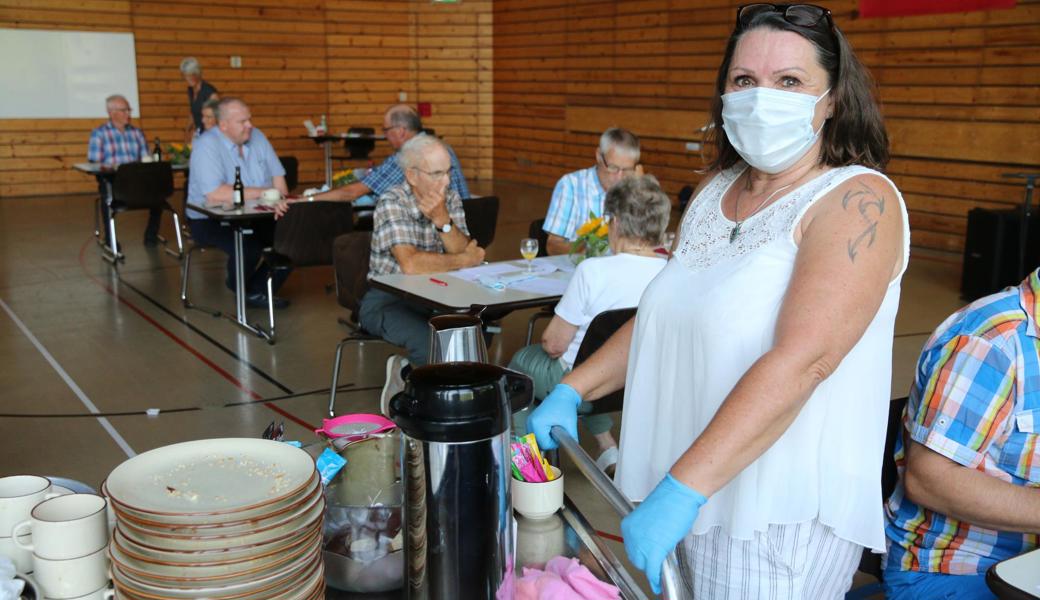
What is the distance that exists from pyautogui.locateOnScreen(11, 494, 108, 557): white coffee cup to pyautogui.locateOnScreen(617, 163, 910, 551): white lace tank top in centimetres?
87

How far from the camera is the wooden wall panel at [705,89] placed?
7961 millimetres

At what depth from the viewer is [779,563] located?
151cm

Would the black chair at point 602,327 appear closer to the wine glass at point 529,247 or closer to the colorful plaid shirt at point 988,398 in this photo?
the wine glass at point 529,247

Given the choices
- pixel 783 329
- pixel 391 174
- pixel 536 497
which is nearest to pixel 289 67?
pixel 391 174

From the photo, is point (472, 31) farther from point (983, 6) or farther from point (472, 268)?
point (472, 268)

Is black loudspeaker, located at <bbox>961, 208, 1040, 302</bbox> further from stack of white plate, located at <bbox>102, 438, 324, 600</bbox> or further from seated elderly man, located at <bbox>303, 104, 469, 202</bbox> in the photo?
stack of white plate, located at <bbox>102, 438, 324, 600</bbox>

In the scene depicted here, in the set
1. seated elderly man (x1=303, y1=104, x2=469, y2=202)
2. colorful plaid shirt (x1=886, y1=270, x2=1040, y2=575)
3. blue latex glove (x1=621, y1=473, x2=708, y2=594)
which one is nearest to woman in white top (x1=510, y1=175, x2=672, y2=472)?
colorful plaid shirt (x1=886, y1=270, x2=1040, y2=575)

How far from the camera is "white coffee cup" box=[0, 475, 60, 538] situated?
1.20 meters

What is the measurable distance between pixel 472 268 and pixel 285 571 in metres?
3.37

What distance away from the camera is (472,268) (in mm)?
4371

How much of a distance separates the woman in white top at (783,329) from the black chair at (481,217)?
168 inches

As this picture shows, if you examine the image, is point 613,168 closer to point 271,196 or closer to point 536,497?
point 271,196

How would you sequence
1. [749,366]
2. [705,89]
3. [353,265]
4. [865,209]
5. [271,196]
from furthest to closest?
1. [705,89]
2. [271,196]
3. [353,265]
4. [749,366]
5. [865,209]

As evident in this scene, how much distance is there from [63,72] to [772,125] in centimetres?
1310
